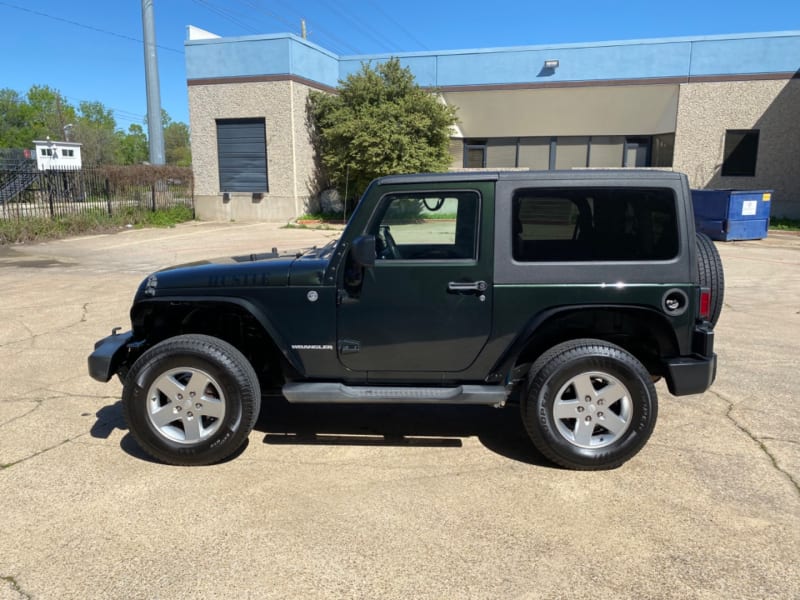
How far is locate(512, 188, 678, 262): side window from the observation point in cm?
394

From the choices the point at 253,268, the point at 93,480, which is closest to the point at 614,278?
the point at 253,268

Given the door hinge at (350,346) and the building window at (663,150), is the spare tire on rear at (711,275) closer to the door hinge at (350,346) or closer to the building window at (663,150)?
the door hinge at (350,346)

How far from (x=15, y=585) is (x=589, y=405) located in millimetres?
3238

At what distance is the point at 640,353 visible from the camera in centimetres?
436

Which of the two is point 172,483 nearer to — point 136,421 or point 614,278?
point 136,421

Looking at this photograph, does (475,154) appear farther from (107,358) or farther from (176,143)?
(176,143)

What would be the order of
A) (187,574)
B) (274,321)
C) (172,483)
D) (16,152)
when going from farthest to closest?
(16,152) < (274,321) < (172,483) < (187,574)

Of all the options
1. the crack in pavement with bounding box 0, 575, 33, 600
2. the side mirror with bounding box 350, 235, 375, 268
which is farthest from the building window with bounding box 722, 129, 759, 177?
the crack in pavement with bounding box 0, 575, 33, 600

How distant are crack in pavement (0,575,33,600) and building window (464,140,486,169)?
85.3 feet

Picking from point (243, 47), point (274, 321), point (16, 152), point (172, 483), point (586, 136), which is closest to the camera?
point (172, 483)

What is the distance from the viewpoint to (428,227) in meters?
4.21

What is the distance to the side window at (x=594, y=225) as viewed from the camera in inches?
155

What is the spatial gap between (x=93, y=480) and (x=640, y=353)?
3717 millimetres

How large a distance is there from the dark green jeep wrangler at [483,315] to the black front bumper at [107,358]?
0.05 ft
